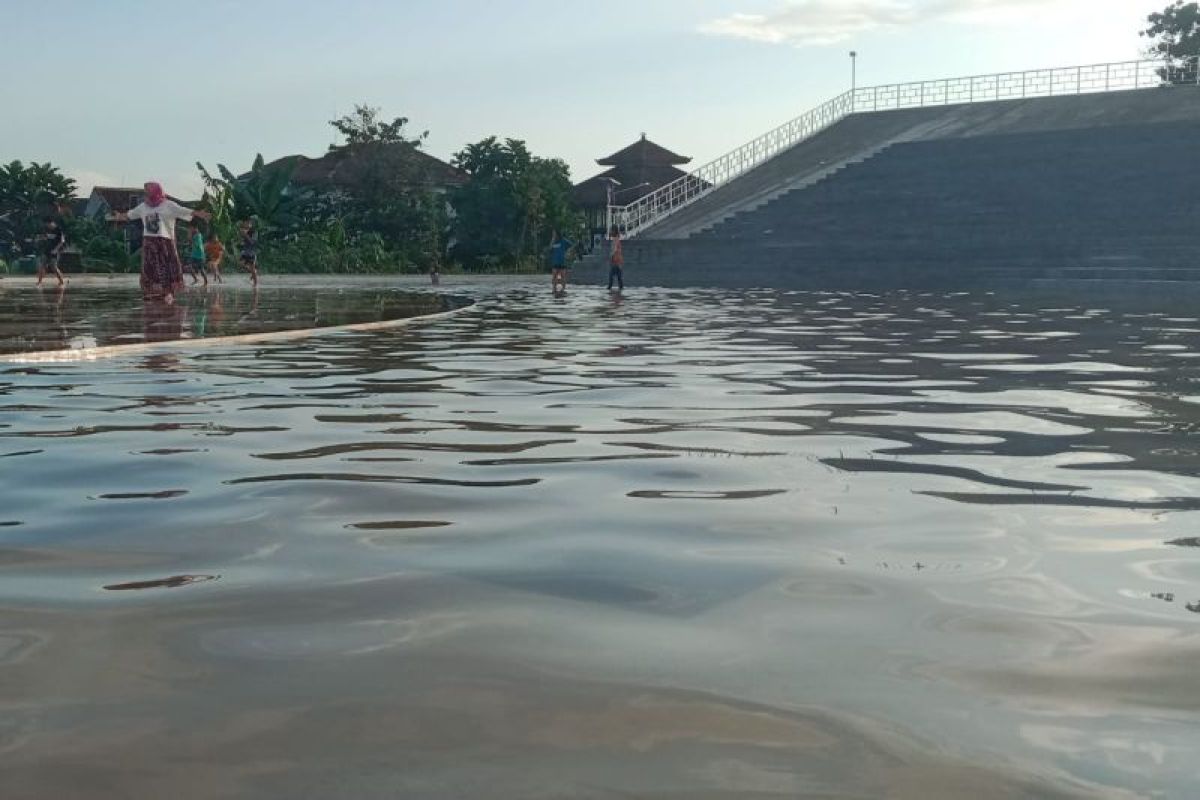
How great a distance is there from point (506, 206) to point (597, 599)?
1667 inches

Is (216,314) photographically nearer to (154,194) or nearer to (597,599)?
(154,194)

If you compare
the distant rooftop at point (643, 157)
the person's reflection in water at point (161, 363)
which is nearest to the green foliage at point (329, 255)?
the distant rooftop at point (643, 157)

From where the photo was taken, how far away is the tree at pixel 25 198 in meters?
41.8

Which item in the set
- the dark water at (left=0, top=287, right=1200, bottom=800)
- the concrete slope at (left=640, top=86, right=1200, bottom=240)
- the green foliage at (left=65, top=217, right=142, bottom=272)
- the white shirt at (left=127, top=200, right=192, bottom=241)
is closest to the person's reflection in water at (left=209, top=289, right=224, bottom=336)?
the white shirt at (left=127, top=200, right=192, bottom=241)

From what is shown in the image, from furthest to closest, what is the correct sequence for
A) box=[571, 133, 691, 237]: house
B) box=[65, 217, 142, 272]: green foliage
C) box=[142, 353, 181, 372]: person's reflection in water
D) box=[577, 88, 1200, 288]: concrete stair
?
box=[571, 133, 691, 237]: house, box=[65, 217, 142, 272]: green foliage, box=[577, 88, 1200, 288]: concrete stair, box=[142, 353, 181, 372]: person's reflection in water

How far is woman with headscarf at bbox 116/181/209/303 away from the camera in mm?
15398

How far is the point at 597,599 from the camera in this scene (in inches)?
107

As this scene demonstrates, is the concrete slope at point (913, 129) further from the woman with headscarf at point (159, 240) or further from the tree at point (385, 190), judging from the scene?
the woman with headscarf at point (159, 240)

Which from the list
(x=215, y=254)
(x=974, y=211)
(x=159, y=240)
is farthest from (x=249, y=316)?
(x=974, y=211)

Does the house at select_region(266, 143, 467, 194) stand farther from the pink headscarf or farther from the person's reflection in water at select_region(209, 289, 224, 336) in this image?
the pink headscarf

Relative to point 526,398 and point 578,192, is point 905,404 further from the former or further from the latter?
point 578,192

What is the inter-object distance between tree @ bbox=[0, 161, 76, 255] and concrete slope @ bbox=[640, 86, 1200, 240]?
20.9 metres

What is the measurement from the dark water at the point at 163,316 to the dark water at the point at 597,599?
4381mm

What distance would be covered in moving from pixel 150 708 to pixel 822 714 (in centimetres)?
108
